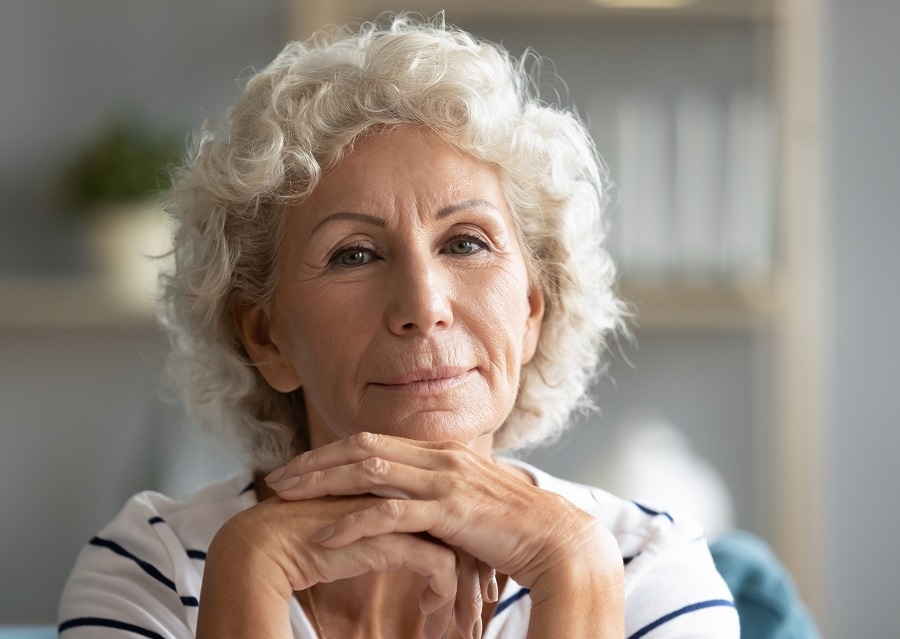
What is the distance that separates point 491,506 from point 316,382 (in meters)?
0.28

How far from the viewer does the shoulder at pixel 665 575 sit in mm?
1284

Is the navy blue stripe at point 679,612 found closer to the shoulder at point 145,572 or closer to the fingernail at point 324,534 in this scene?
the fingernail at point 324,534

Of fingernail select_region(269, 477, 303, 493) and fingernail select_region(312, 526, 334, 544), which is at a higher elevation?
fingernail select_region(269, 477, 303, 493)

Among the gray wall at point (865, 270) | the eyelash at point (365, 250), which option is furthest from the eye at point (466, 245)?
the gray wall at point (865, 270)

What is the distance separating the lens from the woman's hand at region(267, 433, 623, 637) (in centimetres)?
108

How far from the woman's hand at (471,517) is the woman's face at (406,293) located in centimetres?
8

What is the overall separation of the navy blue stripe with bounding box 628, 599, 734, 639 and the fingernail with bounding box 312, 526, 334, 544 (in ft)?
1.34

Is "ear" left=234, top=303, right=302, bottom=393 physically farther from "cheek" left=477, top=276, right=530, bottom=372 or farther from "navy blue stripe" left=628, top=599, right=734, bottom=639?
"navy blue stripe" left=628, top=599, right=734, bottom=639

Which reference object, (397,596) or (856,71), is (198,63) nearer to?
(856,71)

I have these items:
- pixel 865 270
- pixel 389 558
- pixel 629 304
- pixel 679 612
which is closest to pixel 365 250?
pixel 389 558

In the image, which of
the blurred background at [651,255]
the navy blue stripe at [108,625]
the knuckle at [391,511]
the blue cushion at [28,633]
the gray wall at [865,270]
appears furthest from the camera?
the gray wall at [865,270]

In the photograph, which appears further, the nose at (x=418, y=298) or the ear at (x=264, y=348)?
the ear at (x=264, y=348)

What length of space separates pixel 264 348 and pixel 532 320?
35cm

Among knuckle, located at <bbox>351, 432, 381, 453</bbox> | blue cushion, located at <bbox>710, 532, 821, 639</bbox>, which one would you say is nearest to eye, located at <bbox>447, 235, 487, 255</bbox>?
knuckle, located at <bbox>351, 432, 381, 453</bbox>
